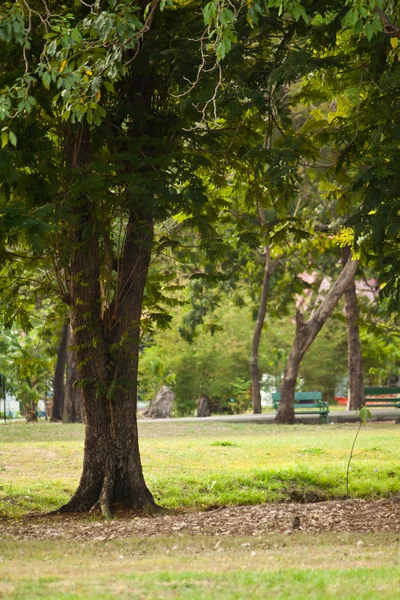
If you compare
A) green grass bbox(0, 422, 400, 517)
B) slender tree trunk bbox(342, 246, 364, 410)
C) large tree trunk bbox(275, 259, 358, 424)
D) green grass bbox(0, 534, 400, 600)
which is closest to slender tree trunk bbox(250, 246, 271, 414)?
large tree trunk bbox(275, 259, 358, 424)

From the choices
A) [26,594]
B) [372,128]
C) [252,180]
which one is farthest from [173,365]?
[26,594]

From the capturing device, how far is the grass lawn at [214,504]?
5730 mm

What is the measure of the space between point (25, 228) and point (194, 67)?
8.69ft

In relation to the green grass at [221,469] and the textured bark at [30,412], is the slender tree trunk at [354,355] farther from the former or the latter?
the textured bark at [30,412]

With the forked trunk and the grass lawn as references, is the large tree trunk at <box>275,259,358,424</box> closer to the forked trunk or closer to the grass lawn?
the forked trunk

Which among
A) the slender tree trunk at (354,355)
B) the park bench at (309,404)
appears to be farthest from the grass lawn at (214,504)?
the slender tree trunk at (354,355)

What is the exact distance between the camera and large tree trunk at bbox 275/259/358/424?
22.8m

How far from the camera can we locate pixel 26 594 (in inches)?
217

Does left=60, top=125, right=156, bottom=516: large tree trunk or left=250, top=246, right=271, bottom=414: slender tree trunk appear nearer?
left=60, top=125, right=156, bottom=516: large tree trunk

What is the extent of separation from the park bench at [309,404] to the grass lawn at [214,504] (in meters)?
2.43

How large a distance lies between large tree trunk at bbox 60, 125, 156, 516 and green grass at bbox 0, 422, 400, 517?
1110 millimetres

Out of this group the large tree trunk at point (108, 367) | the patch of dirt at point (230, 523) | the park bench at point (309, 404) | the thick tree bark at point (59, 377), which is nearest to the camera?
the patch of dirt at point (230, 523)

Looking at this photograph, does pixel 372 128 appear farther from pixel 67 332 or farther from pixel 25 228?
pixel 67 332

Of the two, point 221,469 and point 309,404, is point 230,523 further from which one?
point 309,404
